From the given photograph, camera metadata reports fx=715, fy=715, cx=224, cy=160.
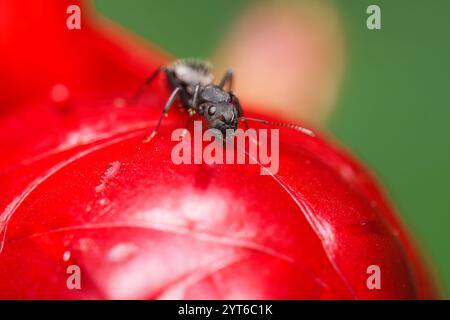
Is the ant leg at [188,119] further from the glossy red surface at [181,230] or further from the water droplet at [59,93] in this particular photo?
the water droplet at [59,93]

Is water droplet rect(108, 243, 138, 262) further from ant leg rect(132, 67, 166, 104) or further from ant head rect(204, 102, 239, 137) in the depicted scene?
ant leg rect(132, 67, 166, 104)

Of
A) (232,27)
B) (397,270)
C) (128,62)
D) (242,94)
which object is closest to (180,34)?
(232,27)

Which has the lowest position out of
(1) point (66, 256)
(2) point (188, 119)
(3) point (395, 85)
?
(1) point (66, 256)

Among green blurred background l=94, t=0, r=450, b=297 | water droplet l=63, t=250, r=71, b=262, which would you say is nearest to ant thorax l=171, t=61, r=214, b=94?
water droplet l=63, t=250, r=71, b=262

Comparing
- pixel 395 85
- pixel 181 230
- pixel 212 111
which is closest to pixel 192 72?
pixel 212 111

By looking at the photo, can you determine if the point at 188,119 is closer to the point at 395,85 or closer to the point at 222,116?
the point at 222,116

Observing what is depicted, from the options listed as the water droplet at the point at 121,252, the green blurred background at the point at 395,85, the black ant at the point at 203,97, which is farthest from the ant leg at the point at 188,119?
the green blurred background at the point at 395,85
